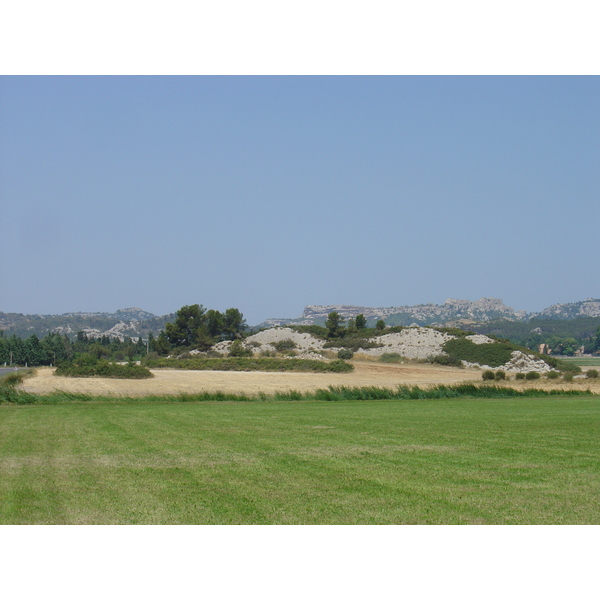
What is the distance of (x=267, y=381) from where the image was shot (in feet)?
156

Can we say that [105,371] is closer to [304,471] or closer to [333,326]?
[333,326]

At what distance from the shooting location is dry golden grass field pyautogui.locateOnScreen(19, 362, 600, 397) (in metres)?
38.6

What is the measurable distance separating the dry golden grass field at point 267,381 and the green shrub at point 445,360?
2.49m

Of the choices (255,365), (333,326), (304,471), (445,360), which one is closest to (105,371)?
(255,365)

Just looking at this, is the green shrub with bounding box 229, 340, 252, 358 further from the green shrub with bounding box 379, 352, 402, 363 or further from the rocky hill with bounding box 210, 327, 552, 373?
the green shrub with bounding box 379, 352, 402, 363

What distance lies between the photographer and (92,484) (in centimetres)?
884

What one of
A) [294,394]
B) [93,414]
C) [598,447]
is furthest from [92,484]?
[294,394]

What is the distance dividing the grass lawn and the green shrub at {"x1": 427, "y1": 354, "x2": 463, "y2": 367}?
4851cm

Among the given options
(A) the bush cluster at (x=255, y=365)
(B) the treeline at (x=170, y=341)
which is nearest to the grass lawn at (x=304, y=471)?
(A) the bush cluster at (x=255, y=365)

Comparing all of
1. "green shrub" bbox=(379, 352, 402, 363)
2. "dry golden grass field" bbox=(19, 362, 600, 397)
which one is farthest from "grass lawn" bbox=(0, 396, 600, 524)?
"green shrub" bbox=(379, 352, 402, 363)

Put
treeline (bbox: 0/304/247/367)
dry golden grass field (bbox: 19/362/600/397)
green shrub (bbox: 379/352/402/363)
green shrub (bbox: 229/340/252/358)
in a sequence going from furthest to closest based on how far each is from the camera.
Result: treeline (bbox: 0/304/247/367)
green shrub (bbox: 229/340/252/358)
green shrub (bbox: 379/352/402/363)
dry golden grass field (bbox: 19/362/600/397)

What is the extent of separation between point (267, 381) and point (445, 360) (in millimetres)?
24367

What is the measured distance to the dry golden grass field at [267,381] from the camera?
38.6 meters

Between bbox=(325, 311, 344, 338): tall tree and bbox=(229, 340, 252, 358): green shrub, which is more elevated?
bbox=(325, 311, 344, 338): tall tree
